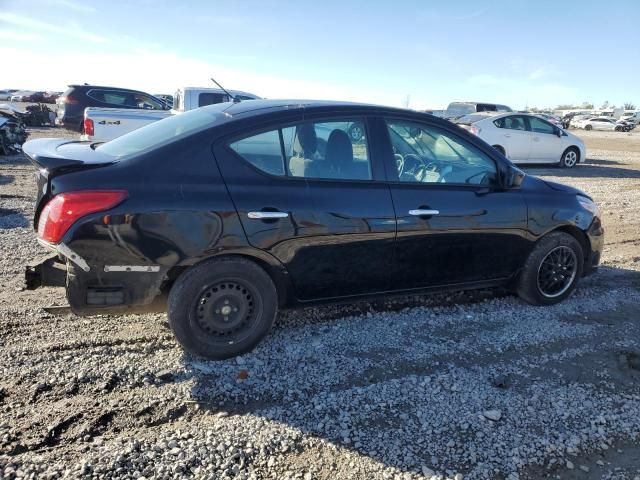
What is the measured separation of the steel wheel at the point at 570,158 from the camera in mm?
15734

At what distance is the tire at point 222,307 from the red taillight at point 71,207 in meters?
0.68

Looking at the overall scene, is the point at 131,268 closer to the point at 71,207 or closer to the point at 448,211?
the point at 71,207

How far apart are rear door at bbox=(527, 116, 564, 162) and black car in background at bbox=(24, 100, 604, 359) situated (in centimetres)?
1177

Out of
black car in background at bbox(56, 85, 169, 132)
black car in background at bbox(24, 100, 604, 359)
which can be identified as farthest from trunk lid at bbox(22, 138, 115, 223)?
black car in background at bbox(56, 85, 169, 132)

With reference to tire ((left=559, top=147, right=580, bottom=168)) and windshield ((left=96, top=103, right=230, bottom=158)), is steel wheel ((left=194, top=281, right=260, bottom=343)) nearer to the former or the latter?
windshield ((left=96, top=103, right=230, bottom=158))

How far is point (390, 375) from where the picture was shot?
3.45 meters

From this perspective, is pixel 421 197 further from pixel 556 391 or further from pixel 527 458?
pixel 527 458

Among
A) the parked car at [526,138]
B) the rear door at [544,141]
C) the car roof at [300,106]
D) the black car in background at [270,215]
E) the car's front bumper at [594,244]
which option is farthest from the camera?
the rear door at [544,141]

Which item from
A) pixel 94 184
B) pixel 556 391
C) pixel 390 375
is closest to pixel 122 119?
pixel 94 184

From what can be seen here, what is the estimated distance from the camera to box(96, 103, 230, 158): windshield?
347 centimetres

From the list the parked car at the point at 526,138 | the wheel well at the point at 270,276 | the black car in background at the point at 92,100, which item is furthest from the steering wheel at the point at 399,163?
the black car in background at the point at 92,100

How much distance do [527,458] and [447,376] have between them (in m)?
0.81

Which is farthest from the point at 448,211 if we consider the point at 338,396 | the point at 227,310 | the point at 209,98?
the point at 209,98

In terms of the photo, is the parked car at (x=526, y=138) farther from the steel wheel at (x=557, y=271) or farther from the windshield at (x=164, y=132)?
the windshield at (x=164, y=132)
